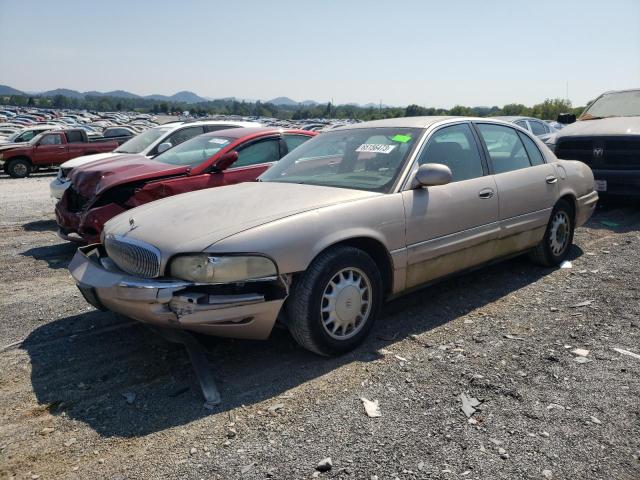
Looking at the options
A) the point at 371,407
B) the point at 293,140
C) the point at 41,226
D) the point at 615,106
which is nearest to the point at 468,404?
the point at 371,407

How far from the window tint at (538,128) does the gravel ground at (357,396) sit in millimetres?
8997

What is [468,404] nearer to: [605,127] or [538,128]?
[605,127]

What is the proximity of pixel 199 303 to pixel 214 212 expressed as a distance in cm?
78

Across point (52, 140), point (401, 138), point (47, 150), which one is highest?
point (401, 138)

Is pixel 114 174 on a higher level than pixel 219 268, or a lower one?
higher

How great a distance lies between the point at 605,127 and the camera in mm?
8641

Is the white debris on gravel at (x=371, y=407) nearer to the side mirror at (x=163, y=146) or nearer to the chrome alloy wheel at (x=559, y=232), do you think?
the chrome alloy wheel at (x=559, y=232)

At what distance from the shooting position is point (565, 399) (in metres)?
3.15

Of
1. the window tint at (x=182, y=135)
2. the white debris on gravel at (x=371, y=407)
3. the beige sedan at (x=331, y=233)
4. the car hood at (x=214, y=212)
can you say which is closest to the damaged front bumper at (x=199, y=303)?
the beige sedan at (x=331, y=233)

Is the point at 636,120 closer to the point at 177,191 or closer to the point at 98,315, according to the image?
the point at 177,191

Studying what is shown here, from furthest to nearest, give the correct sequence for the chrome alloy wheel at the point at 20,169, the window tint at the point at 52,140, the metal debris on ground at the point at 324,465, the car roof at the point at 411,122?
the window tint at the point at 52,140 < the chrome alloy wheel at the point at 20,169 < the car roof at the point at 411,122 < the metal debris on ground at the point at 324,465

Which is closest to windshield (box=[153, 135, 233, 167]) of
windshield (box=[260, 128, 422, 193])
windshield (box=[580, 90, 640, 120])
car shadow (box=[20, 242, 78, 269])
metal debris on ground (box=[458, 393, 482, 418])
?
car shadow (box=[20, 242, 78, 269])

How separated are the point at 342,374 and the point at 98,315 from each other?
2.34 metres

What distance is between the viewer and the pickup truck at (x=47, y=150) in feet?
60.3
